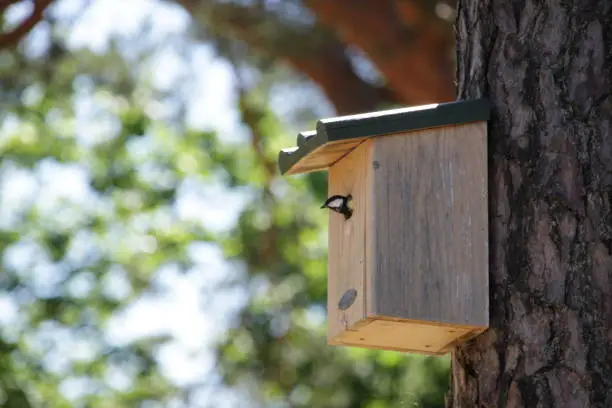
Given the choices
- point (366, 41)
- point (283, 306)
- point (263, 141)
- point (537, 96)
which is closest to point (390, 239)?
point (537, 96)

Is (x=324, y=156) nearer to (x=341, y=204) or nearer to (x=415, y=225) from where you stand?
(x=341, y=204)

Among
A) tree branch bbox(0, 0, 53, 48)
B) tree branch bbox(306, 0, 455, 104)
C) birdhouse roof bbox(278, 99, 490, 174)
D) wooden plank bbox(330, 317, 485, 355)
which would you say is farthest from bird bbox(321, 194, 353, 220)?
tree branch bbox(306, 0, 455, 104)

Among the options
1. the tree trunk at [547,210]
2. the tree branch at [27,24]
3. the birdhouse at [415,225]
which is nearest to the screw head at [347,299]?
the birdhouse at [415,225]

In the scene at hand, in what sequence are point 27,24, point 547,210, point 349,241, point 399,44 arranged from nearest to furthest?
1. point 547,210
2. point 349,241
3. point 27,24
4. point 399,44

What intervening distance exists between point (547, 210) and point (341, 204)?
1.38 feet

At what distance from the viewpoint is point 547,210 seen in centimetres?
233

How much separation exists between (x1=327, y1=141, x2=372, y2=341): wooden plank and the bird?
0.01 m

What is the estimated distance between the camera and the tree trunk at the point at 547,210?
7.38ft

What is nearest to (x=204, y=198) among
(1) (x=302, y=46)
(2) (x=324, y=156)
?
(1) (x=302, y=46)

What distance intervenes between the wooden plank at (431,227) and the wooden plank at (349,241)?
4cm

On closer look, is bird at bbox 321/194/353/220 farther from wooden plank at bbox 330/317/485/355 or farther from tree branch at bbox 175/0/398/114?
tree branch at bbox 175/0/398/114

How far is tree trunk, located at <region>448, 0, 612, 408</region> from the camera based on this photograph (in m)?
2.25

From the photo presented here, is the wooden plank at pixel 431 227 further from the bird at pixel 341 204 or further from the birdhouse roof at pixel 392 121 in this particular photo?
the bird at pixel 341 204

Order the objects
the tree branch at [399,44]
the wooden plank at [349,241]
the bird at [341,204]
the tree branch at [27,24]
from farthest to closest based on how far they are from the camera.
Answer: the tree branch at [399,44] < the tree branch at [27,24] < the bird at [341,204] < the wooden plank at [349,241]
